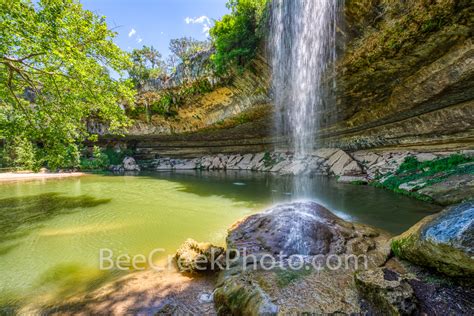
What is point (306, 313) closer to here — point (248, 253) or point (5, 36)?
point (248, 253)

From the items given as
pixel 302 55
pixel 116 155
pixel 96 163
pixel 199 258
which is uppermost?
pixel 302 55

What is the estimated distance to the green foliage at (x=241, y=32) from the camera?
33.1ft

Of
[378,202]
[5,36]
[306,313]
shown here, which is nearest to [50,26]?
[5,36]

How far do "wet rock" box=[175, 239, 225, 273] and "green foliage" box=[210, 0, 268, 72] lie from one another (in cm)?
932

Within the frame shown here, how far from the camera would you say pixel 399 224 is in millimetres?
4629

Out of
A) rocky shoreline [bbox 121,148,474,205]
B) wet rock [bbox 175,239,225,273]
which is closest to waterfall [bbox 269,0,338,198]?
rocky shoreline [bbox 121,148,474,205]

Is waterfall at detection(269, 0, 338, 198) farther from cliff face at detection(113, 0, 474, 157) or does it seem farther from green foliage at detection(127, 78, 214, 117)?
green foliage at detection(127, 78, 214, 117)

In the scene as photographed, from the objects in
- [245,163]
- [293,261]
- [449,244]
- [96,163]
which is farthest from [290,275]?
[96,163]

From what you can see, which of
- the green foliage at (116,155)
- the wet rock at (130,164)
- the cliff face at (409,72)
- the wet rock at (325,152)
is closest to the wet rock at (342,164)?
the wet rock at (325,152)

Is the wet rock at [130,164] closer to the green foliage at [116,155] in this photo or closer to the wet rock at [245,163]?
the green foliage at [116,155]

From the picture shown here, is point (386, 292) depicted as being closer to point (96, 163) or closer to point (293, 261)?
point (293, 261)

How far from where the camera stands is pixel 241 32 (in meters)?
10.4

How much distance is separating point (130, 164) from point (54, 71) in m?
15.9

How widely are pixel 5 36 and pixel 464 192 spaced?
36.6 ft
